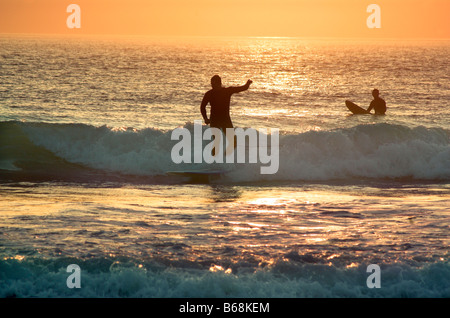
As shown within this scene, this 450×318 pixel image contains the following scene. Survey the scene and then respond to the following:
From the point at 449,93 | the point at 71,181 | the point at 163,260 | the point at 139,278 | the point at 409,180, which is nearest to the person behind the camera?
the point at 139,278

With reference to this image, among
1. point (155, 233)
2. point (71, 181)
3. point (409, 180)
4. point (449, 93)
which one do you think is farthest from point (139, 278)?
point (449, 93)

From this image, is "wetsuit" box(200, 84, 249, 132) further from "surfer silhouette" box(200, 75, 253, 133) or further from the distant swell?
the distant swell

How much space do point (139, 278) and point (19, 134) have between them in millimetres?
12448

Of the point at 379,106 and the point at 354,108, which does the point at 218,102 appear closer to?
the point at 379,106

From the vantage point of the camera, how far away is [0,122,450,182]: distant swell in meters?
14.9

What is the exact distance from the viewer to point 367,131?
1756cm

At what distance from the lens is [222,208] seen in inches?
413

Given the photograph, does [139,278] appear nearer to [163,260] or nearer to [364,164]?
[163,260]

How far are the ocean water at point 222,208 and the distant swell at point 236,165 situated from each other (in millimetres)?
53

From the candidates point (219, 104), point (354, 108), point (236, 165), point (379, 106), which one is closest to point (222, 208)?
point (219, 104)

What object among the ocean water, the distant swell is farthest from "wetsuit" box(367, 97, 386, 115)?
the distant swell

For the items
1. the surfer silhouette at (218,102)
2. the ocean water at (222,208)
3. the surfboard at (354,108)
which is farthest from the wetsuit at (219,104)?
the surfboard at (354,108)

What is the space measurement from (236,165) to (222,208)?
4.03 meters
